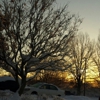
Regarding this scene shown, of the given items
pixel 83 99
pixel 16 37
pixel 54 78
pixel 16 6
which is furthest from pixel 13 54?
pixel 54 78

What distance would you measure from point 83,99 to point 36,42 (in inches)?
377

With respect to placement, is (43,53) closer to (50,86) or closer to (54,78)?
(50,86)

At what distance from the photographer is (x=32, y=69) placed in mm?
14250

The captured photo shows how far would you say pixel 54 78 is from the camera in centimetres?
6300

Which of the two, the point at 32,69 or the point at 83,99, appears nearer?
the point at 32,69

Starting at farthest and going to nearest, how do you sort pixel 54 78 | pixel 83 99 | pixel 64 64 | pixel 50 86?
pixel 54 78 < pixel 50 86 < pixel 83 99 < pixel 64 64

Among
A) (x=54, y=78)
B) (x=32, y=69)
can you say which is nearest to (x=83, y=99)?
(x=32, y=69)

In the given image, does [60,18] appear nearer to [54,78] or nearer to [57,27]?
[57,27]

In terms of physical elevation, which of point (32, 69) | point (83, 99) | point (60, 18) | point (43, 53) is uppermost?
point (60, 18)

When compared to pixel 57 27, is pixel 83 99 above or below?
below

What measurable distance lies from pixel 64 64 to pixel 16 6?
4.72 m

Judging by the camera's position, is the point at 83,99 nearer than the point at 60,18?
No

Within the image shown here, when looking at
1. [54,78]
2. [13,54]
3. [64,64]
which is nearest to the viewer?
[13,54]

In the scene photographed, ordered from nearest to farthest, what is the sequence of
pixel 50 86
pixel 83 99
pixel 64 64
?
pixel 64 64 < pixel 83 99 < pixel 50 86
